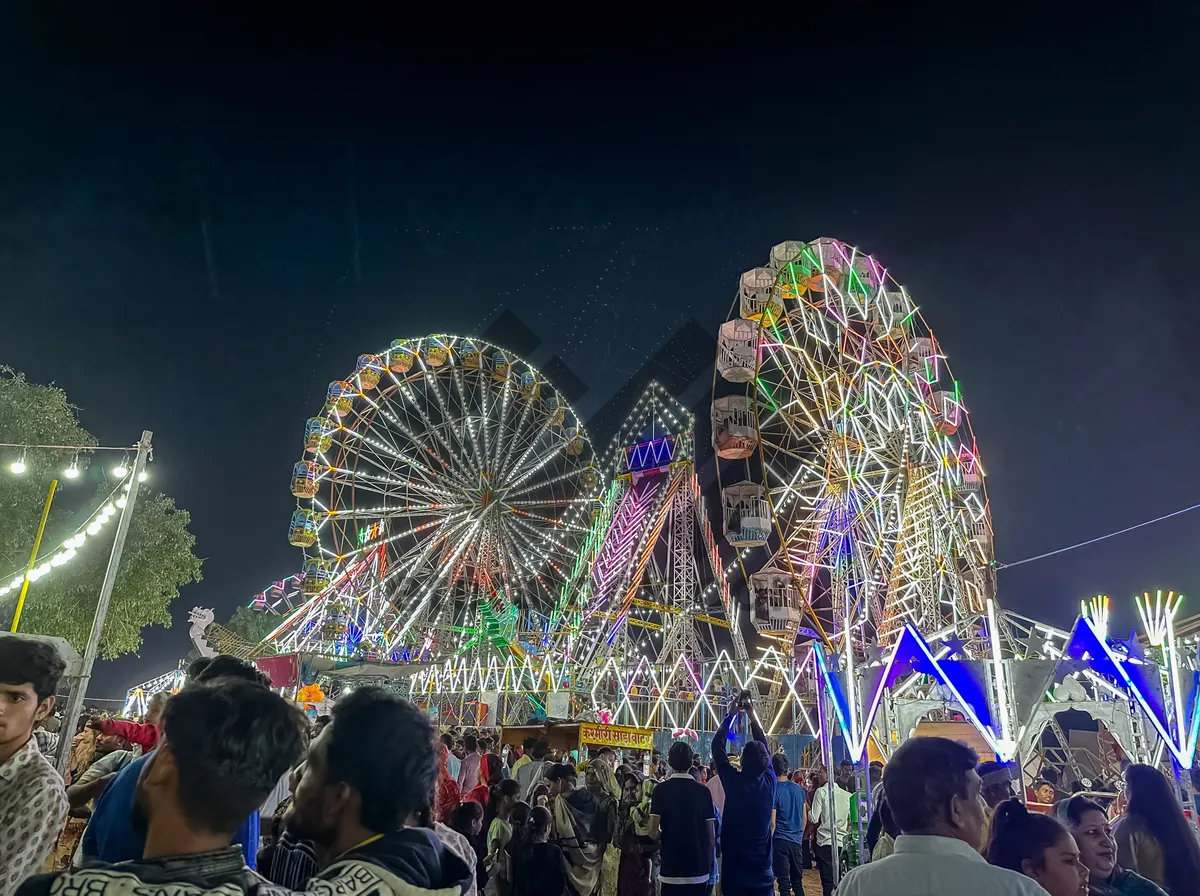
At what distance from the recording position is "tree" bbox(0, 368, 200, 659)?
1973 centimetres

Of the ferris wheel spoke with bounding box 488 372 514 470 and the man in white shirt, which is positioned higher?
the ferris wheel spoke with bounding box 488 372 514 470

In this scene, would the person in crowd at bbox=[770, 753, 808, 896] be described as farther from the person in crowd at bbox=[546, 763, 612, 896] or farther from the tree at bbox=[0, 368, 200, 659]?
the tree at bbox=[0, 368, 200, 659]

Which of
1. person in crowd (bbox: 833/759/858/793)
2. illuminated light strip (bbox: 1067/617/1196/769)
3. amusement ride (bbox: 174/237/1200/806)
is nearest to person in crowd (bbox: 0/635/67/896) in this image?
amusement ride (bbox: 174/237/1200/806)

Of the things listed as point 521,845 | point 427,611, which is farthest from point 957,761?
point 427,611

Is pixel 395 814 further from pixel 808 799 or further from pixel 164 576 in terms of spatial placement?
pixel 164 576

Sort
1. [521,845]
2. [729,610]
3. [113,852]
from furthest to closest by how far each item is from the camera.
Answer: [729,610] → [521,845] → [113,852]

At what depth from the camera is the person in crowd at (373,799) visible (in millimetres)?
1930

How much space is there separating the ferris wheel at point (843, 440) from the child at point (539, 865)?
13242 mm

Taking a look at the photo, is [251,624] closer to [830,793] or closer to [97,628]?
[97,628]

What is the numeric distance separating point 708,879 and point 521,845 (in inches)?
64.9

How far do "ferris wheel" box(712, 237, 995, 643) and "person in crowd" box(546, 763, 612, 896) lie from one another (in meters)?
12.4

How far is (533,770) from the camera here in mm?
7953

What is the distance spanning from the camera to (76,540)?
42.9 ft

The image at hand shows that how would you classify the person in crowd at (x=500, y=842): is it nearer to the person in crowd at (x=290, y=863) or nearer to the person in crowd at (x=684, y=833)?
the person in crowd at (x=684, y=833)
